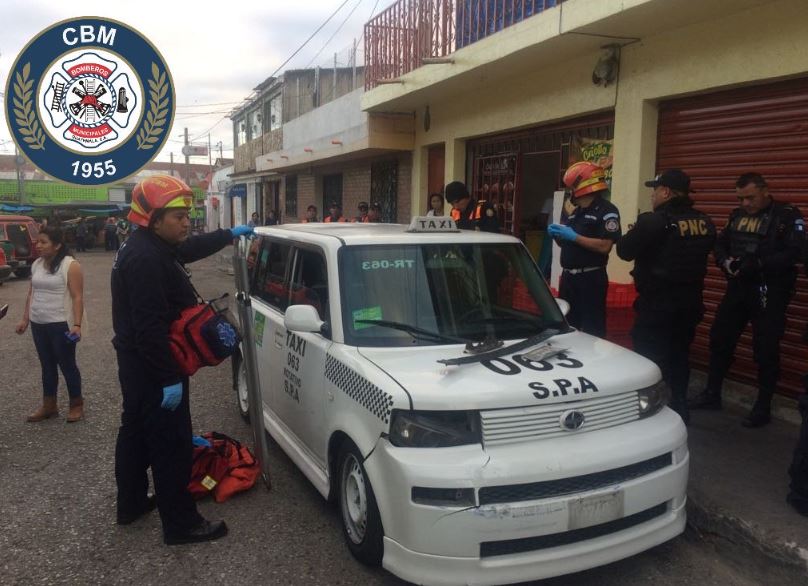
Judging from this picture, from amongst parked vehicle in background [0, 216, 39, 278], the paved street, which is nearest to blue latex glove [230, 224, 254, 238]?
the paved street

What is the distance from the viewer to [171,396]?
347 centimetres

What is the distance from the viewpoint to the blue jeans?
564 cm

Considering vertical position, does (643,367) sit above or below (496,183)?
below

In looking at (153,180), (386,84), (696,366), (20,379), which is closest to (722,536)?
(696,366)

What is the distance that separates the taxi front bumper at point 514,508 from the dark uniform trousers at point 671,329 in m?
1.87

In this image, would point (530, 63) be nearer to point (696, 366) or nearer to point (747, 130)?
point (747, 130)

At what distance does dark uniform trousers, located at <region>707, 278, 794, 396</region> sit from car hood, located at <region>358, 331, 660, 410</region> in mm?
1959

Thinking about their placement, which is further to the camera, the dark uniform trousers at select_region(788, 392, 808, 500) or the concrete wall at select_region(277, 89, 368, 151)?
the concrete wall at select_region(277, 89, 368, 151)

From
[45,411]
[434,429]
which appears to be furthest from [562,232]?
[45,411]

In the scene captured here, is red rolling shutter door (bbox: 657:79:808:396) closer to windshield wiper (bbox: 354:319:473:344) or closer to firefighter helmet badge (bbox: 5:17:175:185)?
windshield wiper (bbox: 354:319:473:344)

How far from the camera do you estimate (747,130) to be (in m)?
6.07

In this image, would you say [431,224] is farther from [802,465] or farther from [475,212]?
[475,212]

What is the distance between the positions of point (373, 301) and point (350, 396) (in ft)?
2.08

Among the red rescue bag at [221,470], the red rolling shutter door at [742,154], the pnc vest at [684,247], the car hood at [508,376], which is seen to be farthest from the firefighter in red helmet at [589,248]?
the red rescue bag at [221,470]
